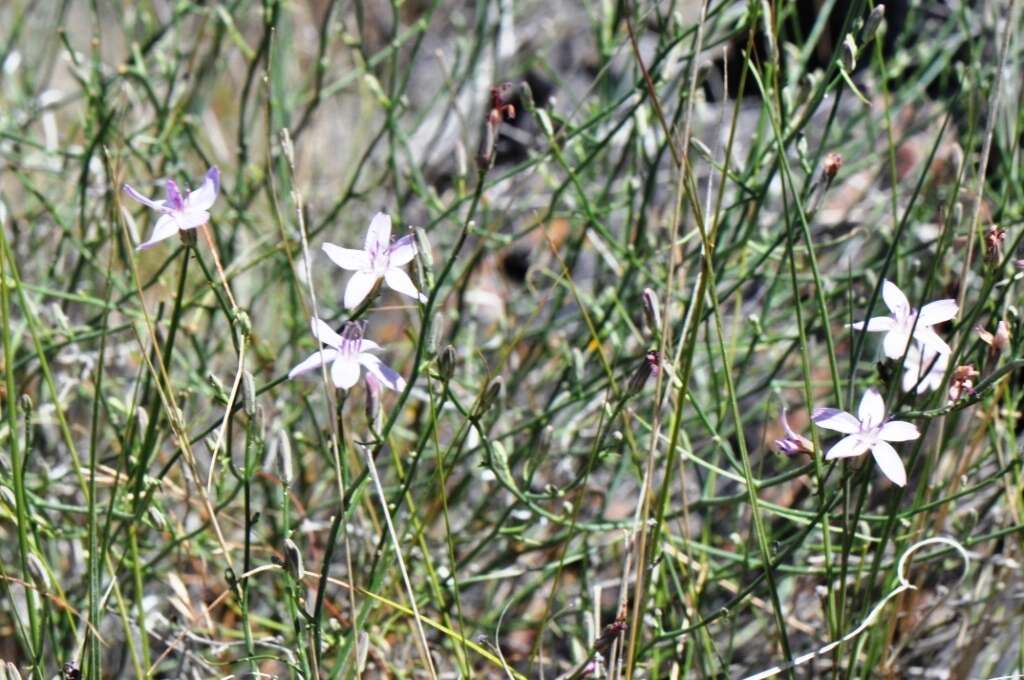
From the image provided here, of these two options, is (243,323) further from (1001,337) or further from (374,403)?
(1001,337)

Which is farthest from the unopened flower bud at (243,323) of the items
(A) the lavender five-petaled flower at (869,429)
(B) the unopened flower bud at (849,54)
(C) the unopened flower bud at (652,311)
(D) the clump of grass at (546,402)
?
(B) the unopened flower bud at (849,54)

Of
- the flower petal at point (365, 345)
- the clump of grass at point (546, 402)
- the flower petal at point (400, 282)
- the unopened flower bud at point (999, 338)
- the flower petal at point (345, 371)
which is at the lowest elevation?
the clump of grass at point (546, 402)

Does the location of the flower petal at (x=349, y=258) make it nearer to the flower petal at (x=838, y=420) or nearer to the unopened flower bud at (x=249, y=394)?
the unopened flower bud at (x=249, y=394)

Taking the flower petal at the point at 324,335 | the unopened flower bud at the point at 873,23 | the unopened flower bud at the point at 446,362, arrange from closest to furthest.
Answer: the flower petal at the point at 324,335, the unopened flower bud at the point at 446,362, the unopened flower bud at the point at 873,23

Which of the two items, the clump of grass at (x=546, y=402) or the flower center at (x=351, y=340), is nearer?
the flower center at (x=351, y=340)

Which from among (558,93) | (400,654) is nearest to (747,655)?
(400,654)

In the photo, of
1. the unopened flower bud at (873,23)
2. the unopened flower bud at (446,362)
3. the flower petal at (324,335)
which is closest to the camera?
the flower petal at (324,335)

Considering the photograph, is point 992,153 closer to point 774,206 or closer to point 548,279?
point 774,206
